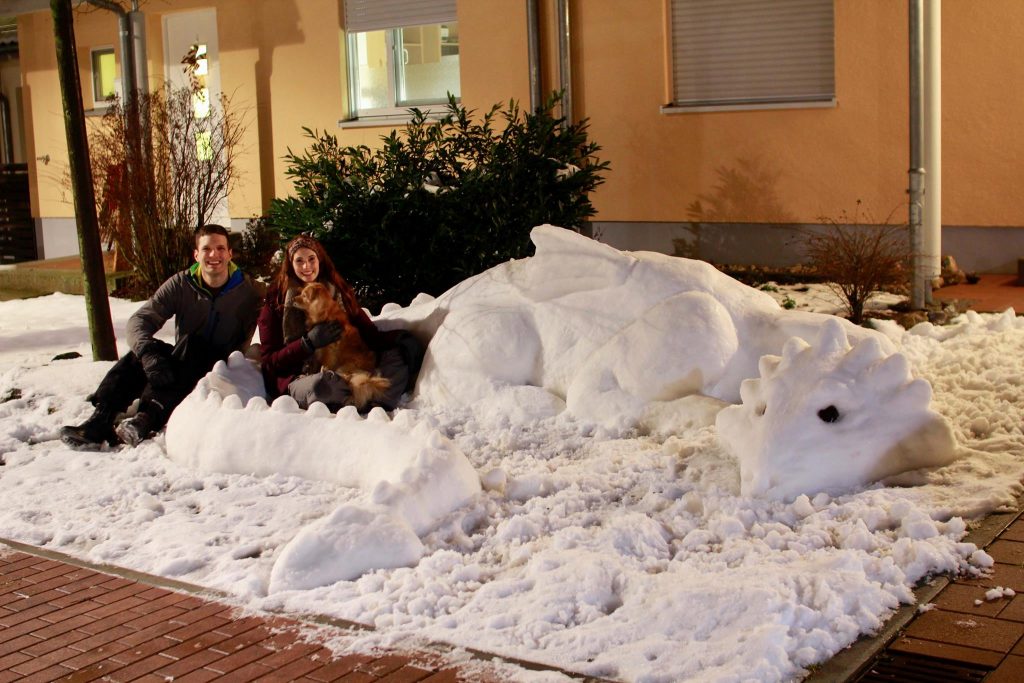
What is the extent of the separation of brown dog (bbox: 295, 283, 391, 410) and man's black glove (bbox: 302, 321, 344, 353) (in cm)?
3

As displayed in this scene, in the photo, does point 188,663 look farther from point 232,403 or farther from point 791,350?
point 791,350

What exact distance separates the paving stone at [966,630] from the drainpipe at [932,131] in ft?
20.2

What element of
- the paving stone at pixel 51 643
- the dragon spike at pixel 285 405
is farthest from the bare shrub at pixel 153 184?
the paving stone at pixel 51 643

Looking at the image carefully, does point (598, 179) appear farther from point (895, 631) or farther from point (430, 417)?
point (895, 631)

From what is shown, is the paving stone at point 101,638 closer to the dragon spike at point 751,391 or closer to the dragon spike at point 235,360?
the dragon spike at point 751,391

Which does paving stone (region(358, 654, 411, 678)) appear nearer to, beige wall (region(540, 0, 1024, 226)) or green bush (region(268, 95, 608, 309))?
green bush (region(268, 95, 608, 309))

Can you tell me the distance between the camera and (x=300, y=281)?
7.56 m

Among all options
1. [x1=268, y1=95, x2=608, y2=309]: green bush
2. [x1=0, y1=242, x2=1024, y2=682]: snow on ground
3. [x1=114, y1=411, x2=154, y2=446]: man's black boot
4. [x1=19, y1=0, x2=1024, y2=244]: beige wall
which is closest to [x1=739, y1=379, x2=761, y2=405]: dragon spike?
[x1=0, y1=242, x2=1024, y2=682]: snow on ground

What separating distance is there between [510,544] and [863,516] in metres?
1.44

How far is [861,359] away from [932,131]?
204 inches

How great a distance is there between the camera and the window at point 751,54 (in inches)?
497

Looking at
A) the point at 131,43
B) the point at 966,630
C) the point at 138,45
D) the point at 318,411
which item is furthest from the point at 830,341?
the point at 138,45

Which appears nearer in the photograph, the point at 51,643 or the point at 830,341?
the point at 51,643

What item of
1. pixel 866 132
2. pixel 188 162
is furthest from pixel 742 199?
pixel 188 162
